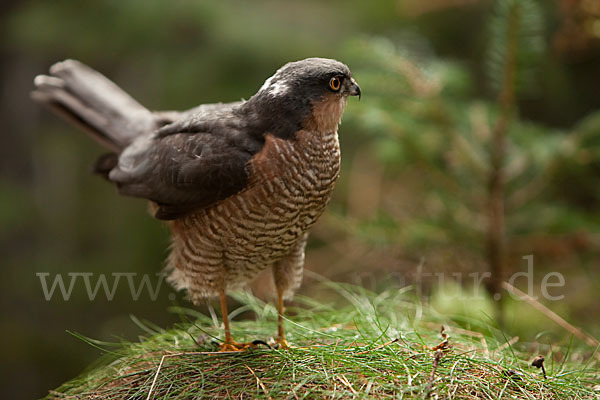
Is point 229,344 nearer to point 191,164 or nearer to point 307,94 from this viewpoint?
point 191,164

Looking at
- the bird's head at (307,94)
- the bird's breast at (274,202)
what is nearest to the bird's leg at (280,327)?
the bird's breast at (274,202)

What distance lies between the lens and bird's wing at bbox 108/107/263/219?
241 cm

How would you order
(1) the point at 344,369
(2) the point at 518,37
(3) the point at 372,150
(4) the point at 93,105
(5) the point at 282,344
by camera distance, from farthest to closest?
(3) the point at 372,150
(4) the point at 93,105
(2) the point at 518,37
(5) the point at 282,344
(1) the point at 344,369

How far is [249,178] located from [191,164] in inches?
12.5

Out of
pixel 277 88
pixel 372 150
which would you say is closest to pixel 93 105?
pixel 277 88

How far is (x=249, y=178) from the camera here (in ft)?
7.77

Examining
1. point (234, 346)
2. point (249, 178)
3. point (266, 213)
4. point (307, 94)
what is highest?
point (307, 94)

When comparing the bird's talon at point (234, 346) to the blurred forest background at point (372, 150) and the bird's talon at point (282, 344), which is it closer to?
the bird's talon at point (282, 344)

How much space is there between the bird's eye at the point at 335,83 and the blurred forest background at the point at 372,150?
782 millimetres

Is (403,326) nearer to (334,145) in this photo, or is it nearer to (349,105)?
(334,145)

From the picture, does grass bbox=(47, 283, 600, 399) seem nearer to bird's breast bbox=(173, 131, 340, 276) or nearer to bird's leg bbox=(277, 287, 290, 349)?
bird's leg bbox=(277, 287, 290, 349)

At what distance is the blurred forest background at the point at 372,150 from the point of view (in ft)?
10.9

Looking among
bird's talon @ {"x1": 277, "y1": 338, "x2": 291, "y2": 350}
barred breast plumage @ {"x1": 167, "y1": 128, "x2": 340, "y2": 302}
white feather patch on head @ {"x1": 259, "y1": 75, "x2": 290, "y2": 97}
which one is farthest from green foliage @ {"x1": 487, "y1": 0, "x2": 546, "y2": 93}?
bird's talon @ {"x1": 277, "y1": 338, "x2": 291, "y2": 350}

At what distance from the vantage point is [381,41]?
3.30 metres
